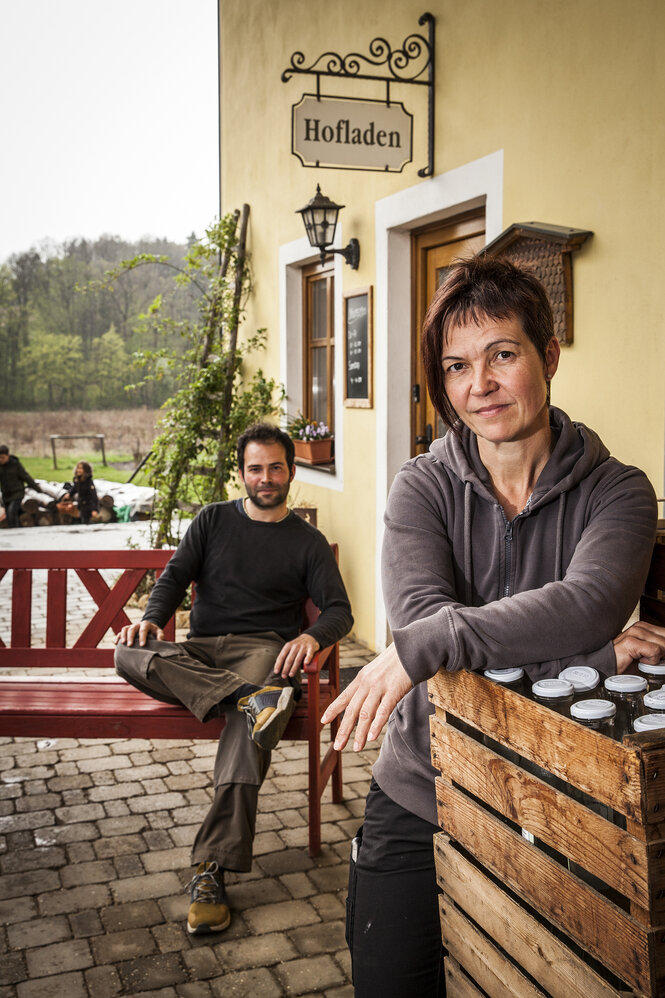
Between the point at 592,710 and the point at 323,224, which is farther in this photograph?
the point at 323,224

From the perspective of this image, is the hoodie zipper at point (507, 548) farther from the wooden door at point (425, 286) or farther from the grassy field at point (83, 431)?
the grassy field at point (83, 431)

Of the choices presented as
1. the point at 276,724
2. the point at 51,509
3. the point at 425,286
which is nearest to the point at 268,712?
the point at 276,724

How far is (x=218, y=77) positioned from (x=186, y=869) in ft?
27.7

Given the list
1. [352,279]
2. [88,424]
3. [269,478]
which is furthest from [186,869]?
[88,424]

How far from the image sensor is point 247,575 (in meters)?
3.96

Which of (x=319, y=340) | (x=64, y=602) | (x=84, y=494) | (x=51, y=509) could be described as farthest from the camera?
(x=51, y=509)

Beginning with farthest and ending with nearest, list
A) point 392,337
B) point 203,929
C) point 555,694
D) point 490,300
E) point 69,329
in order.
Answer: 1. point 69,329
2. point 392,337
3. point 203,929
4. point 490,300
5. point 555,694

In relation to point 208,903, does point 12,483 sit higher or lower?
higher

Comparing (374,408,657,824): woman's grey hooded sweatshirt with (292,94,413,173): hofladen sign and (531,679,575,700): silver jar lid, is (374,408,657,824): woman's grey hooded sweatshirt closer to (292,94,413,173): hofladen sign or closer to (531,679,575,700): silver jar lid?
(531,679,575,700): silver jar lid

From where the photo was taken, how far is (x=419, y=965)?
179 centimetres

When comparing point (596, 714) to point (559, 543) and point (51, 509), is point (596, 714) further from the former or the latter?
point (51, 509)

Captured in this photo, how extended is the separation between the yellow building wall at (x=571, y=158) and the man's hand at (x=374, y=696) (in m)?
2.20

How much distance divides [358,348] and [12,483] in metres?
7.05

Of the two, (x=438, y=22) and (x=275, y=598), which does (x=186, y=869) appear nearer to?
(x=275, y=598)
